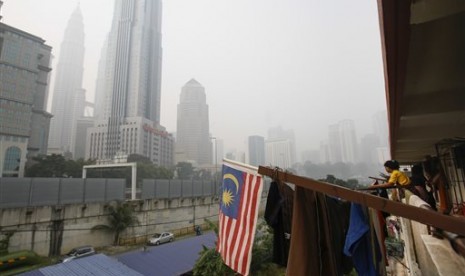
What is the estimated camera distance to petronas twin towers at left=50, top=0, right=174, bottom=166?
3031 inches

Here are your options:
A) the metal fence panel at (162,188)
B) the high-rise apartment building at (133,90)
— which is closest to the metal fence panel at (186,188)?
the metal fence panel at (162,188)

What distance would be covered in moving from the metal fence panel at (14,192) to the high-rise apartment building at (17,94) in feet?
102

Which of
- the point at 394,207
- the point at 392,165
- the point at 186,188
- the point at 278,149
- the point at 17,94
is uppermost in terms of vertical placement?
the point at 17,94

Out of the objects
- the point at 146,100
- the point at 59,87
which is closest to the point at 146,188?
the point at 146,100

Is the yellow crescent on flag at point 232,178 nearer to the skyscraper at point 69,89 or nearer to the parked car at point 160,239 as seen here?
the parked car at point 160,239

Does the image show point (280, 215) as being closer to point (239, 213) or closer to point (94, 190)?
point (239, 213)

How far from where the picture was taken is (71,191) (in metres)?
20.5

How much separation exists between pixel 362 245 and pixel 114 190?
81.3 ft

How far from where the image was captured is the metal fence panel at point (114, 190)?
23109 mm

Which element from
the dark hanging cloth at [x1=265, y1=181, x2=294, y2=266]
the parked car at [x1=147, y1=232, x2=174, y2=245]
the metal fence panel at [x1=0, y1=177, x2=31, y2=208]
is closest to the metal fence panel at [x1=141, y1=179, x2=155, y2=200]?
the parked car at [x1=147, y1=232, x2=174, y2=245]

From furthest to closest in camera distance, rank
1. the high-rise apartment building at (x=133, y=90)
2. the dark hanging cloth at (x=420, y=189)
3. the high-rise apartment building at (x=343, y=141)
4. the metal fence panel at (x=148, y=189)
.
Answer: the high-rise apartment building at (x=343, y=141) → the high-rise apartment building at (x=133, y=90) → the metal fence panel at (x=148, y=189) → the dark hanging cloth at (x=420, y=189)

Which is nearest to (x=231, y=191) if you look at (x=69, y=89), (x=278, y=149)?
(x=278, y=149)

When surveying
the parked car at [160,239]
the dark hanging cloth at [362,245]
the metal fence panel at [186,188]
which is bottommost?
the parked car at [160,239]

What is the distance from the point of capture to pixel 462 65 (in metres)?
3.20
